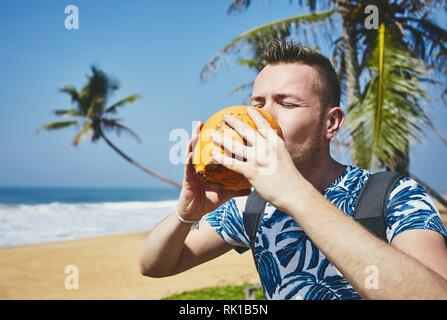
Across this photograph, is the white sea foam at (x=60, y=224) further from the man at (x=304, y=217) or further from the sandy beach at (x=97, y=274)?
the man at (x=304, y=217)

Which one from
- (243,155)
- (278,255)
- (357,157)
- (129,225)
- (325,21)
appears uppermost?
(325,21)

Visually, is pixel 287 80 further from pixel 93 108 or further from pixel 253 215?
pixel 93 108

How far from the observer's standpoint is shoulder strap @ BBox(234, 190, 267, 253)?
2.05m

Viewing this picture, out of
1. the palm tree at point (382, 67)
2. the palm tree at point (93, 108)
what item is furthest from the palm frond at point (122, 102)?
the palm tree at point (382, 67)

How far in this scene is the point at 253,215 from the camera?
207 cm

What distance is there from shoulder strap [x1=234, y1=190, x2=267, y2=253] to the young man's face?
0.26 meters

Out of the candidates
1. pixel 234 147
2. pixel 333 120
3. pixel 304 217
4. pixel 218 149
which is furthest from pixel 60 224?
pixel 304 217

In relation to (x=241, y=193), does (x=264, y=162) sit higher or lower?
higher

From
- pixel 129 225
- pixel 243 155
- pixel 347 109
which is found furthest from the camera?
pixel 129 225

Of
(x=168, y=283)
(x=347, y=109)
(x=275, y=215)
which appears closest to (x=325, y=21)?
(x=347, y=109)

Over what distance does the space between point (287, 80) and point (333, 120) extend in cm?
36
